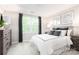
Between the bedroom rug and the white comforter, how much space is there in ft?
0.36

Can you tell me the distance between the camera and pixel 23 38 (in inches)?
55.6

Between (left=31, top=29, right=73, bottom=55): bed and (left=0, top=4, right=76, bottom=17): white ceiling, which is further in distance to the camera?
(left=31, top=29, right=73, bottom=55): bed

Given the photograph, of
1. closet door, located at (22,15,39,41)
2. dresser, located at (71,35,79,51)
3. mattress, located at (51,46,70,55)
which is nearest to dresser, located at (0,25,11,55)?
closet door, located at (22,15,39,41)

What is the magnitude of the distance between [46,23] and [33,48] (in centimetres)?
47

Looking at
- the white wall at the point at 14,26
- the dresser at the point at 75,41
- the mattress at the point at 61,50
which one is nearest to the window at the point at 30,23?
the white wall at the point at 14,26

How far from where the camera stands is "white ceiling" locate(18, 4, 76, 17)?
49.2 inches

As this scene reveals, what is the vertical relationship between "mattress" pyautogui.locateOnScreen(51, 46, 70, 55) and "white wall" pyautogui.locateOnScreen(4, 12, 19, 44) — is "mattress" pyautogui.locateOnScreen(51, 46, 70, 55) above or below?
below

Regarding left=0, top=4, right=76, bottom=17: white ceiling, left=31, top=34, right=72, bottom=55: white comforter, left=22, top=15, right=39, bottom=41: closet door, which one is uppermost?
left=0, top=4, right=76, bottom=17: white ceiling

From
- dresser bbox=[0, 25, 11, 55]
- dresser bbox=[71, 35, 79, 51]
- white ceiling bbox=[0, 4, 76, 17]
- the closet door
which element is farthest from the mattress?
dresser bbox=[0, 25, 11, 55]

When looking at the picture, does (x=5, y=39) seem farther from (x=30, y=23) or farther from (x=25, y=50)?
(x=30, y=23)

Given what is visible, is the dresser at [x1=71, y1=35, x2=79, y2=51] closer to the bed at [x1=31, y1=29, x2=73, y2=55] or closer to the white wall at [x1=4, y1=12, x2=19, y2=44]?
the bed at [x1=31, y1=29, x2=73, y2=55]
